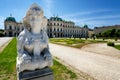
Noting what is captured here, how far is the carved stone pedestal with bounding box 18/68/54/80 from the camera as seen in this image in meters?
3.03

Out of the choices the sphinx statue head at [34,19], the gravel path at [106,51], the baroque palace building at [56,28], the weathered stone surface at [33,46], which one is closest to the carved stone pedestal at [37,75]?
the weathered stone surface at [33,46]

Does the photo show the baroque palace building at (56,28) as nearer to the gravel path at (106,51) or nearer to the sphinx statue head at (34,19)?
the gravel path at (106,51)

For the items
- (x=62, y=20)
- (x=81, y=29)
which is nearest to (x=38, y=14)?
(x=62, y=20)

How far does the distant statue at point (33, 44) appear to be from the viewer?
120 inches

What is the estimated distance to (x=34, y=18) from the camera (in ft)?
10.3

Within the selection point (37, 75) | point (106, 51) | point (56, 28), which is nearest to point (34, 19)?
point (37, 75)

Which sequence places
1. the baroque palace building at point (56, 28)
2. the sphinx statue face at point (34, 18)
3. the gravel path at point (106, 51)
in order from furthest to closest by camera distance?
the baroque palace building at point (56, 28) → the gravel path at point (106, 51) → the sphinx statue face at point (34, 18)

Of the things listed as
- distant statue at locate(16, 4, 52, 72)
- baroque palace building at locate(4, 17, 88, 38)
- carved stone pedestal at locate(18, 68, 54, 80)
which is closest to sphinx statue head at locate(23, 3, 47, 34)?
distant statue at locate(16, 4, 52, 72)

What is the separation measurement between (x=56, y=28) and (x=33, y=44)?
80092 millimetres

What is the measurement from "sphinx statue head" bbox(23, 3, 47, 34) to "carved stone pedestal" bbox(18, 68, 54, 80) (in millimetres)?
912

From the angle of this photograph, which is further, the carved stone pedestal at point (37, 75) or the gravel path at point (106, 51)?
the gravel path at point (106, 51)

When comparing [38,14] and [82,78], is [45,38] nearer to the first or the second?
[38,14]

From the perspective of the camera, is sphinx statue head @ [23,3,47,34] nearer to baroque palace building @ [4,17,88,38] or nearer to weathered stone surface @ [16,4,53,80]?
weathered stone surface @ [16,4,53,80]

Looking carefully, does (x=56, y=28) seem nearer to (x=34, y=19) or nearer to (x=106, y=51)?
(x=106, y=51)
